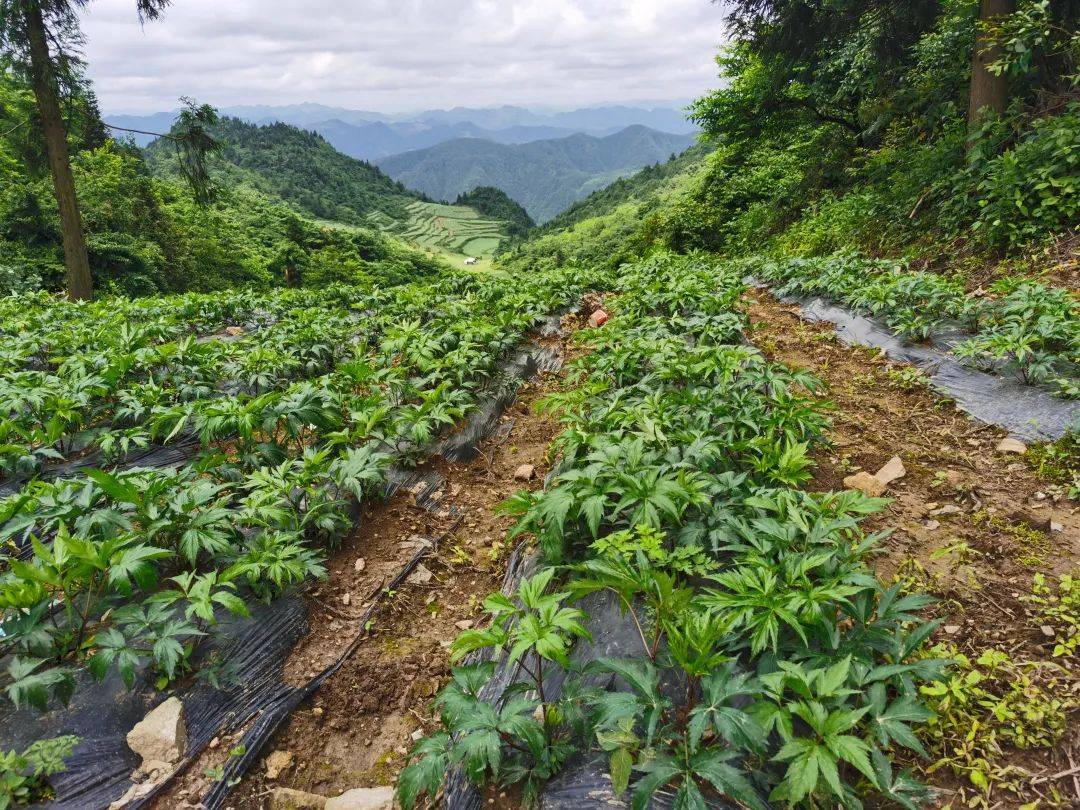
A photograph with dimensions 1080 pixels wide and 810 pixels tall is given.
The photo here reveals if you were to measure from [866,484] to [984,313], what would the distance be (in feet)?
11.3

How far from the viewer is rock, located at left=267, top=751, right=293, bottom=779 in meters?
2.46

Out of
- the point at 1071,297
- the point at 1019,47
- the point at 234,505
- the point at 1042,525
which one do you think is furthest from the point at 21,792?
the point at 1019,47

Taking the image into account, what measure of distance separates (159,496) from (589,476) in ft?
8.54

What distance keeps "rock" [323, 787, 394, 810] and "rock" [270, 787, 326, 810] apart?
5cm

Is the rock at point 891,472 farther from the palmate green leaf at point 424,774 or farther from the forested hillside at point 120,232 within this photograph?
the forested hillside at point 120,232

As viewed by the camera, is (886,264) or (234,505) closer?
(234,505)

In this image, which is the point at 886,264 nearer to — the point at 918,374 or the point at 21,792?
the point at 918,374

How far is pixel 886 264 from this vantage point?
27.1 feet

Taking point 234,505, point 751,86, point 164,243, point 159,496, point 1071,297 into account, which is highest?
point 751,86

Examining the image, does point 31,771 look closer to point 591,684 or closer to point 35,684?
point 35,684

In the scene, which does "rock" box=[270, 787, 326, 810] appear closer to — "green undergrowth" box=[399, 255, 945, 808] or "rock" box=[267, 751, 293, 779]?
"rock" box=[267, 751, 293, 779]

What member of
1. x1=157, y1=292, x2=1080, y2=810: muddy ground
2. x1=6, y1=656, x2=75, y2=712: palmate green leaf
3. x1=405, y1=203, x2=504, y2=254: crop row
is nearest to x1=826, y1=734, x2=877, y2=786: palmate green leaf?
x1=157, y1=292, x2=1080, y2=810: muddy ground

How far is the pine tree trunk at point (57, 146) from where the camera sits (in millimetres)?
9891

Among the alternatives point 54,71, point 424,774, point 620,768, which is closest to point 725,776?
point 620,768
